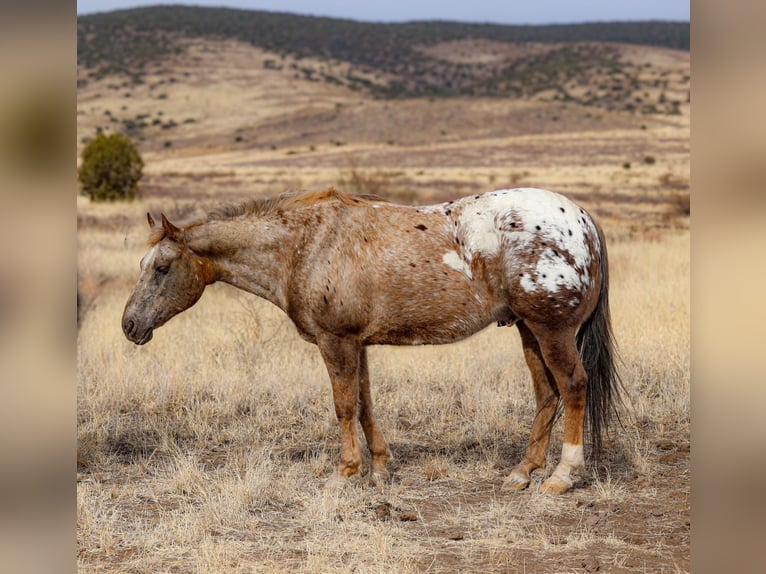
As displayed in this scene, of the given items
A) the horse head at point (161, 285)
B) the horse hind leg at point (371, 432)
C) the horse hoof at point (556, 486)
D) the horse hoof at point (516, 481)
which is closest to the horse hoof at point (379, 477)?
the horse hind leg at point (371, 432)

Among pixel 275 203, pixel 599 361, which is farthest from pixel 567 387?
pixel 275 203

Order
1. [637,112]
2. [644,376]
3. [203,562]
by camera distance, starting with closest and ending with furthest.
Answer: [203,562] < [644,376] < [637,112]

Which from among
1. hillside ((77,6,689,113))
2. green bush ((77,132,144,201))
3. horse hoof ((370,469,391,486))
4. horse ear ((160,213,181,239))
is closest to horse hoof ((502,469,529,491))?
horse hoof ((370,469,391,486))

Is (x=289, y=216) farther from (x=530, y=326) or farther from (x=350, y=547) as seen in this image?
(x=350, y=547)

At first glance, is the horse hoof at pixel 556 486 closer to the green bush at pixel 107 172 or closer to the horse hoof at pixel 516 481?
the horse hoof at pixel 516 481

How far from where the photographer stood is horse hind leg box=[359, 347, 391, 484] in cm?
595

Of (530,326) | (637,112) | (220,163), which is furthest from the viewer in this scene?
(637,112)

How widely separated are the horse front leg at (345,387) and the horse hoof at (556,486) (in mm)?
1243

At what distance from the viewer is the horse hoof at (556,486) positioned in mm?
5508

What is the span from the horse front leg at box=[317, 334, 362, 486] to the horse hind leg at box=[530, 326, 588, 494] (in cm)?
121

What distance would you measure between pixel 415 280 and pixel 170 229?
1628mm
